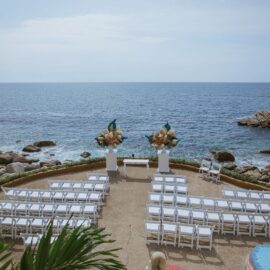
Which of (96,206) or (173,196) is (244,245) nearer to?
(173,196)

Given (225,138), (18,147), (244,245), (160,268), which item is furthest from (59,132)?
(160,268)

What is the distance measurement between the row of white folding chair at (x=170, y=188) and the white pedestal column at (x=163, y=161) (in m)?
3.49

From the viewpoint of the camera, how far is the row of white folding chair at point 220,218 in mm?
12047

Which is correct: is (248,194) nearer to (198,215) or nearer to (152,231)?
(198,215)

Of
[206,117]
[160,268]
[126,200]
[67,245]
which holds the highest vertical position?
Answer: [67,245]

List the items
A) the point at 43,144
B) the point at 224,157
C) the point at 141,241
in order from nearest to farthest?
the point at 141,241
the point at 224,157
the point at 43,144

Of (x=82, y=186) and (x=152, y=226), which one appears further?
(x=82, y=186)

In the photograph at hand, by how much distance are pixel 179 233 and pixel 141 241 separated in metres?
1.26

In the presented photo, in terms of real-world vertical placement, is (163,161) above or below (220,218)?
below

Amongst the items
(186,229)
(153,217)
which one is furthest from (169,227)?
(153,217)

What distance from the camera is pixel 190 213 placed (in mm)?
12281

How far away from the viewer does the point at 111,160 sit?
749 inches

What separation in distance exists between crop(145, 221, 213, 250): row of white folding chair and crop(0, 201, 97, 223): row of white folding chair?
235cm

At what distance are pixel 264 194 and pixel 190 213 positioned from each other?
157 inches
